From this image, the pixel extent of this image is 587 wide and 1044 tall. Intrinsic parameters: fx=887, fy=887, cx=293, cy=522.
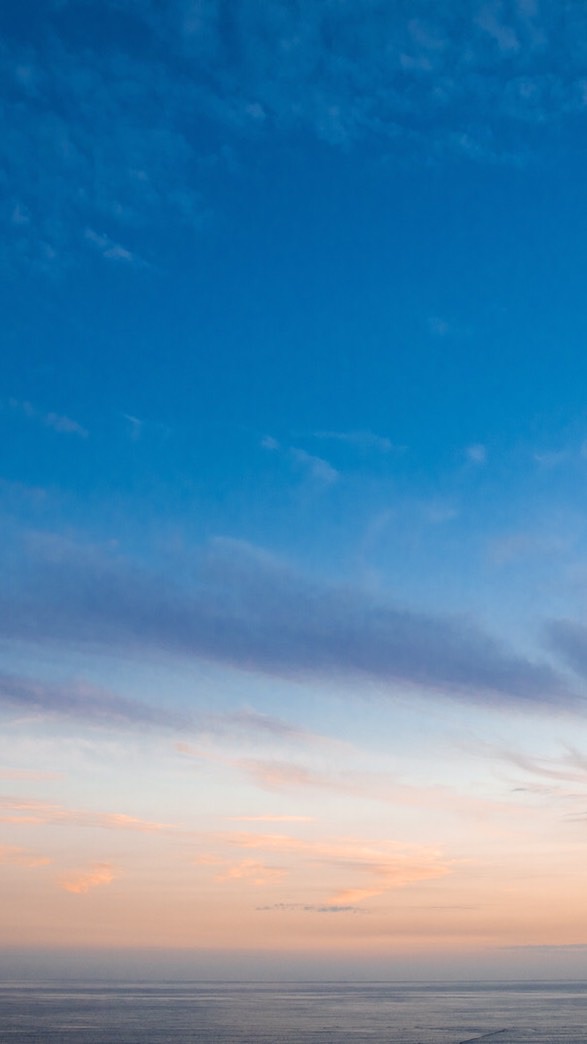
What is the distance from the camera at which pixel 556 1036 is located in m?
67.6

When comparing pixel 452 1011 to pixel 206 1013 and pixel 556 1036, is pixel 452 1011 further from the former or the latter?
pixel 556 1036

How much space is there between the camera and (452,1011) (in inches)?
4247

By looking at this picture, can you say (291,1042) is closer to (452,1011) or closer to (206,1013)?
(206,1013)

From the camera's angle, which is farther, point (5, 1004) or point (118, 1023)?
point (5, 1004)

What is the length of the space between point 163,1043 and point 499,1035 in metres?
26.3

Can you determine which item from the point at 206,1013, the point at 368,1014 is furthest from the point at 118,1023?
the point at 368,1014

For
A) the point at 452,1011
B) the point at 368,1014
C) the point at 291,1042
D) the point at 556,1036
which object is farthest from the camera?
the point at 452,1011

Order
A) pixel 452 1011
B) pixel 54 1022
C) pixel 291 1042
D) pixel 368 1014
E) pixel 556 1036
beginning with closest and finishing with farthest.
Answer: pixel 291 1042, pixel 556 1036, pixel 54 1022, pixel 368 1014, pixel 452 1011

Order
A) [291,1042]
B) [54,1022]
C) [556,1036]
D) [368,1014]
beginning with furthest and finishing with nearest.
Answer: [368,1014], [54,1022], [556,1036], [291,1042]

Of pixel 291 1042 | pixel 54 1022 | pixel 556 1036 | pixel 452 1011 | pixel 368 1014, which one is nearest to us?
pixel 291 1042

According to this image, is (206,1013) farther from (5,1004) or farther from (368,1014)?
(5,1004)

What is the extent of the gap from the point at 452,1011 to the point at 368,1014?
1640cm

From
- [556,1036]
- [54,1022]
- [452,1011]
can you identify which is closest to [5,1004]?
[54,1022]

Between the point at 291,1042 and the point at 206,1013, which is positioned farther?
the point at 206,1013
